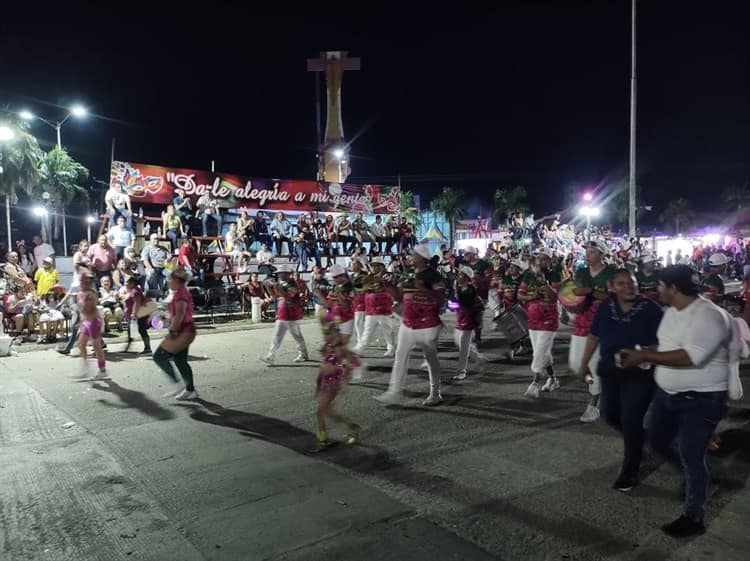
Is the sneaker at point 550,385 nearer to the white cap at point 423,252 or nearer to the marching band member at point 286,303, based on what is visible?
the white cap at point 423,252

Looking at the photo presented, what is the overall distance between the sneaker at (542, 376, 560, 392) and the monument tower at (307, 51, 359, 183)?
36661 mm

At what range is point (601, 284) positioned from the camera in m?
6.46

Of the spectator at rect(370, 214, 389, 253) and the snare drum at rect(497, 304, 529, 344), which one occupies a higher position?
the spectator at rect(370, 214, 389, 253)

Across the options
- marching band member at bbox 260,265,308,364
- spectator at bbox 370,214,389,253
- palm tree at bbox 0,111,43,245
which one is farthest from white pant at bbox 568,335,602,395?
palm tree at bbox 0,111,43,245

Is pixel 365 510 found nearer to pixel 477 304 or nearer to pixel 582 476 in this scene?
pixel 582 476

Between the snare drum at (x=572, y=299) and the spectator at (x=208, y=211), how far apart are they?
14448 mm

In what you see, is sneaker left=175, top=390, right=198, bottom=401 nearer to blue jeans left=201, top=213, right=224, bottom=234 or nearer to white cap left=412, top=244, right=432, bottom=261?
white cap left=412, top=244, right=432, bottom=261

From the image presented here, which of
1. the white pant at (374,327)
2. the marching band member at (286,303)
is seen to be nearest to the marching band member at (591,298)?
the white pant at (374,327)

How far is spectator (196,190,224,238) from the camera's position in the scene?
1911 cm

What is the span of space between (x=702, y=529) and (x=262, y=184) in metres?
19.3

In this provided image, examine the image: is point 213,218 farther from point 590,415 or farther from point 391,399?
point 590,415

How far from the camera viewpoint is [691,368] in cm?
356

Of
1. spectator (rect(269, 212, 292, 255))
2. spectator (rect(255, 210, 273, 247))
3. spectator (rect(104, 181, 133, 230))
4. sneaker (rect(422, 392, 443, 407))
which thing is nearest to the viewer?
sneaker (rect(422, 392, 443, 407))

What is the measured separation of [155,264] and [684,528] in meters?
14.3
